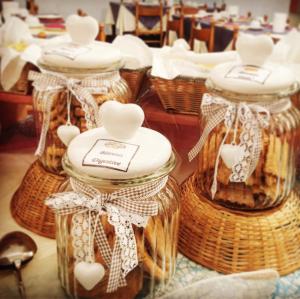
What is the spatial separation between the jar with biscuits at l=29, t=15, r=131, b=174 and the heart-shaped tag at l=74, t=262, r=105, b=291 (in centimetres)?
29

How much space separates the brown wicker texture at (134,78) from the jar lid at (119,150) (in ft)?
1.45

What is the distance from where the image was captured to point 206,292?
684mm

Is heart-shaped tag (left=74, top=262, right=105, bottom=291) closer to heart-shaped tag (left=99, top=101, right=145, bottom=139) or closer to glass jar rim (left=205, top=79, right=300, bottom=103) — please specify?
heart-shaped tag (left=99, top=101, right=145, bottom=139)

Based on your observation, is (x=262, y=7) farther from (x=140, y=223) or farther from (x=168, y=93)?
(x=140, y=223)

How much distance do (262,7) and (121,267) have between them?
635 centimetres

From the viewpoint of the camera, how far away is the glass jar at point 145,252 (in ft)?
2.42

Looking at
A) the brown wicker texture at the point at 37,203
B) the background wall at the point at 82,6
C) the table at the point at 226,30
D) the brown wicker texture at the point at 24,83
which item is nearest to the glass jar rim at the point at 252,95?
the brown wicker texture at the point at 37,203

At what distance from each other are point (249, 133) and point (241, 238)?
8.2 inches

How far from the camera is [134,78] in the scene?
3.60 feet

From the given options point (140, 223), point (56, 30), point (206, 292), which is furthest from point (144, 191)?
point (56, 30)

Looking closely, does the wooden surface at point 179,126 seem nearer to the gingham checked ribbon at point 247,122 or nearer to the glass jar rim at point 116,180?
the gingham checked ribbon at point 247,122

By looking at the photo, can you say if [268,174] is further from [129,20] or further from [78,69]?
[129,20]

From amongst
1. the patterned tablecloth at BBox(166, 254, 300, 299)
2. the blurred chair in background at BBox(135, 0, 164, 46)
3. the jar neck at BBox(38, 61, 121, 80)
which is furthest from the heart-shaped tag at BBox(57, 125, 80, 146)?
the blurred chair in background at BBox(135, 0, 164, 46)

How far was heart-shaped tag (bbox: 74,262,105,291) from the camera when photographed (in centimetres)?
67
